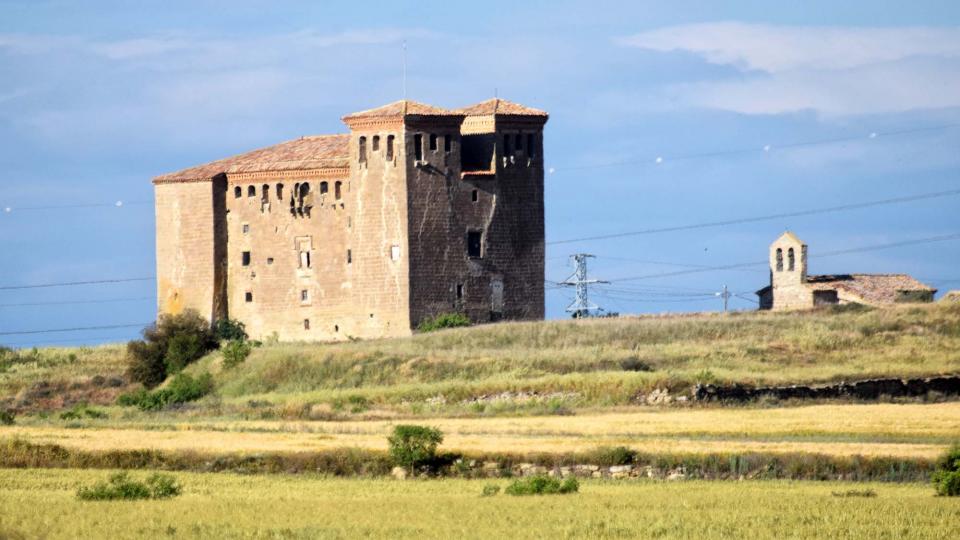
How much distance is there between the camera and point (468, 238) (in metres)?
70.9

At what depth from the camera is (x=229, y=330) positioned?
7319 centimetres

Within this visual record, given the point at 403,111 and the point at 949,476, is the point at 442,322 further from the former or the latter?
the point at 949,476

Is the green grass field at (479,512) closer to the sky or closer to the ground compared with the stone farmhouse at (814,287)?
closer to the ground

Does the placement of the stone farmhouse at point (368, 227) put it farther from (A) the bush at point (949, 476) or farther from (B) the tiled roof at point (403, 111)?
(A) the bush at point (949, 476)

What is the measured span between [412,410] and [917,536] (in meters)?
27.6

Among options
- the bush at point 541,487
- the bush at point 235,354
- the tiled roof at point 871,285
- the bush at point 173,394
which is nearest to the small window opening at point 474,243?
the bush at point 235,354

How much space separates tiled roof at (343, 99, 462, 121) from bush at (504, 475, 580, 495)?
35852 millimetres

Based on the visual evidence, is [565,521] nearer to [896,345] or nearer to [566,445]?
[566,445]

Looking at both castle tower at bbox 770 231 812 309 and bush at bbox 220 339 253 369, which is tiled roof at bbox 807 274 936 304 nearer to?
castle tower at bbox 770 231 812 309

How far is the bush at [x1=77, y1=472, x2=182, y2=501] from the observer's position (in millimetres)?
33531

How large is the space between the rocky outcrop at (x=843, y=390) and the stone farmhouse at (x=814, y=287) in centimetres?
1781

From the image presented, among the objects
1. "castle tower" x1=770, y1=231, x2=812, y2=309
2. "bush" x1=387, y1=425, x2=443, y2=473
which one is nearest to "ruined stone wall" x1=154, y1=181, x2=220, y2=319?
"castle tower" x1=770, y1=231, x2=812, y2=309

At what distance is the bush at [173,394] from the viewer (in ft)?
206

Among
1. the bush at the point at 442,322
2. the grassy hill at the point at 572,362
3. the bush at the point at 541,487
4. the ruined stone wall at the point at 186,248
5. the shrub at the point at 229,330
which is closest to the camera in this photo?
the bush at the point at 541,487
